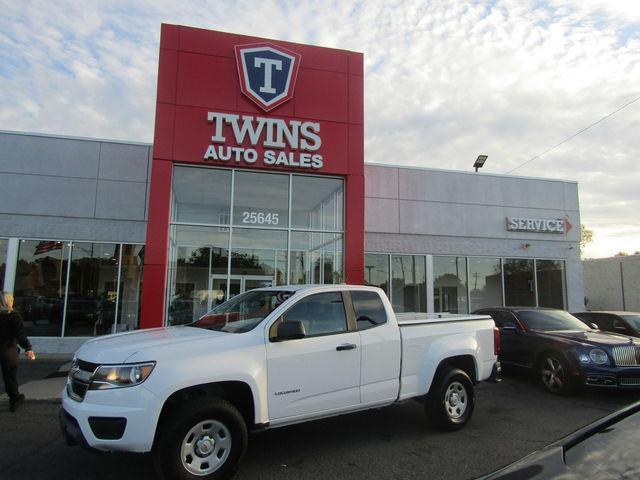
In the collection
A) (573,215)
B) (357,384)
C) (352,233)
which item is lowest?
(357,384)

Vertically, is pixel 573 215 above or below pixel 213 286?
above

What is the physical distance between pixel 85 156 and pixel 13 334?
841cm

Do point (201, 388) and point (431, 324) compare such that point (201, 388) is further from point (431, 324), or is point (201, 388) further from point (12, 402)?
point (12, 402)

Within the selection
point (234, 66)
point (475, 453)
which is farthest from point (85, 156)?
point (475, 453)

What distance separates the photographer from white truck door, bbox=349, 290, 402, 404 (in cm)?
549

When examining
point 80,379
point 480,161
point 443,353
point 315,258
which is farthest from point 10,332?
point 480,161

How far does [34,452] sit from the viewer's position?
17.4 ft

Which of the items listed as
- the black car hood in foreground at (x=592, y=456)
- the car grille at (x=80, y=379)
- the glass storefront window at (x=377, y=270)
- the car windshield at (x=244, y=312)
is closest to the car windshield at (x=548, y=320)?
the car windshield at (x=244, y=312)

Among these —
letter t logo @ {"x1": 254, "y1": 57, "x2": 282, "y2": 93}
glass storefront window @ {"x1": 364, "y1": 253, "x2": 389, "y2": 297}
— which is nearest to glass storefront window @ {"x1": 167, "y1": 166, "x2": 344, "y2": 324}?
letter t logo @ {"x1": 254, "y1": 57, "x2": 282, "y2": 93}

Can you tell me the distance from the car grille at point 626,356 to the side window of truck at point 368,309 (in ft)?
15.6

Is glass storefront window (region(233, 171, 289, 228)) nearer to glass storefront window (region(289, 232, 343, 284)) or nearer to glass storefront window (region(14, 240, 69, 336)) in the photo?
glass storefront window (region(289, 232, 343, 284))

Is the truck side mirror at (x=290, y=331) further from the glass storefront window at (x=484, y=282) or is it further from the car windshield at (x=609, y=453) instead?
the glass storefront window at (x=484, y=282)

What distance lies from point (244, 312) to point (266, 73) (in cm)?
930

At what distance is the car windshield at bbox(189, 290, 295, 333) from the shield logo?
8.28 metres
